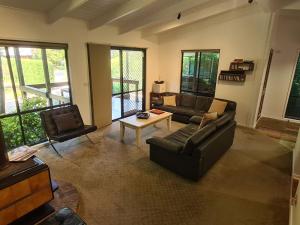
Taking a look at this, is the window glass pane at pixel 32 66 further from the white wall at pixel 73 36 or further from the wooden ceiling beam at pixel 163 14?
the wooden ceiling beam at pixel 163 14

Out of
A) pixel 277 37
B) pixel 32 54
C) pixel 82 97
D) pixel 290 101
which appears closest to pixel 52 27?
pixel 32 54

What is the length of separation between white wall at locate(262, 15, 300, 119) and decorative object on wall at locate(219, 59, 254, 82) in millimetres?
1118

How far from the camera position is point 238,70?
5012 mm

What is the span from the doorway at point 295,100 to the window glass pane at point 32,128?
22.7 ft

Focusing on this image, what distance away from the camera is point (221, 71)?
17.5ft

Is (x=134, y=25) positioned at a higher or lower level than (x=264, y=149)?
higher

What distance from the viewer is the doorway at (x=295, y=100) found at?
555 centimetres

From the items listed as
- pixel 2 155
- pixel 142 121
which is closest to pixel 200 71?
pixel 142 121

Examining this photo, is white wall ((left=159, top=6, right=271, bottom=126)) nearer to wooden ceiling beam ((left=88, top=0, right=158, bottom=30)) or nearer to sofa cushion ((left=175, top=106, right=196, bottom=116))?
sofa cushion ((left=175, top=106, right=196, bottom=116))

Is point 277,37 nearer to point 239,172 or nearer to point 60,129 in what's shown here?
point 239,172

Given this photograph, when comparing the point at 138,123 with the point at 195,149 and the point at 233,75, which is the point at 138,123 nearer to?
the point at 195,149

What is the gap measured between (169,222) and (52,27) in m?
4.04

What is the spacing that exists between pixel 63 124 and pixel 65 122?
0.06 m

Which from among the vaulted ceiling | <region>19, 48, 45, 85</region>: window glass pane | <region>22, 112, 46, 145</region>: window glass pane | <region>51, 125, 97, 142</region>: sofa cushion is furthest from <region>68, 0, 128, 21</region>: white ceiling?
<region>51, 125, 97, 142</region>: sofa cushion
